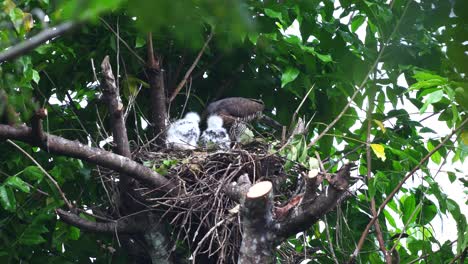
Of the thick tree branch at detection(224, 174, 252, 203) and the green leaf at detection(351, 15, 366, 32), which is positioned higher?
the green leaf at detection(351, 15, 366, 32)

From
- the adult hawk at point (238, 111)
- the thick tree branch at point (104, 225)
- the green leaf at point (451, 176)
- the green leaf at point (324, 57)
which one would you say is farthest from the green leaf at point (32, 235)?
the green leaf at point (451, 176)

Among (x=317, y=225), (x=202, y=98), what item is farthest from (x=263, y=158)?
(x=202, y=98)

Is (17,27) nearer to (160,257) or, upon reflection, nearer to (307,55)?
(160,257)

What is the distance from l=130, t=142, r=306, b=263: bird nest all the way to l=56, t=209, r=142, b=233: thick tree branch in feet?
0.57

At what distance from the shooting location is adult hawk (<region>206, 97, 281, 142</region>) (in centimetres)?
573

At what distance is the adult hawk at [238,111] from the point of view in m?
5.73

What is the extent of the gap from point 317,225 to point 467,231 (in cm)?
177

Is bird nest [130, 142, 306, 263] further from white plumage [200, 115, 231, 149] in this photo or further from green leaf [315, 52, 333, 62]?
green leaf [315, 52, 333, 62]

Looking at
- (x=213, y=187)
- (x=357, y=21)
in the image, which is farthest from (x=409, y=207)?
(x=213, y=187)

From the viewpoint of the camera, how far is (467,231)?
407 centimetres

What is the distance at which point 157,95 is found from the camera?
203 inches

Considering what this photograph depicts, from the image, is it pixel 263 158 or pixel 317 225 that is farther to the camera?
pixel 317 225

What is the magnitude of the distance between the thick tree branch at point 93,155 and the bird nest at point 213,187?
0.10 metres

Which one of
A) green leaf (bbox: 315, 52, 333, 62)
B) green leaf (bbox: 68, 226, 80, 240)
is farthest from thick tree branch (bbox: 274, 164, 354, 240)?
green leaf (bbox: 68, 226, 80, 240)
